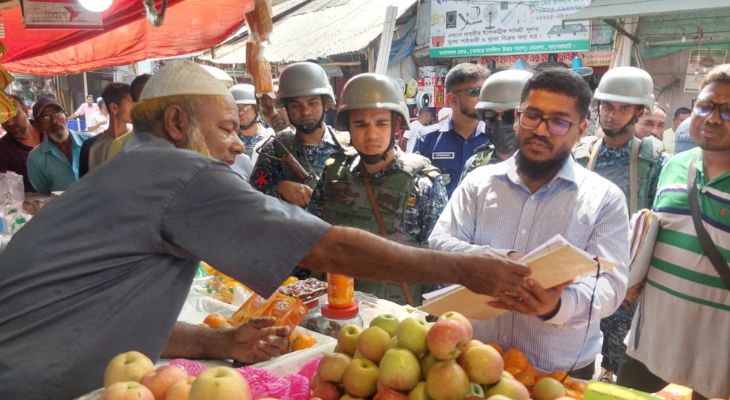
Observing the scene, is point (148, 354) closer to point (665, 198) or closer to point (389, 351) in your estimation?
point (389, 351)

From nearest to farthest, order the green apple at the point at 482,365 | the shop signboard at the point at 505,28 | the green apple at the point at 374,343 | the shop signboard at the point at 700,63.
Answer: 1. the green apple at the point at 482,365
2. the green apple at the point at 374,343
3. the shop signboard at the point at 700,63
4. the shop signboard at the point at 505,28

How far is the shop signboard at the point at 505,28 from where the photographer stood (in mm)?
9602

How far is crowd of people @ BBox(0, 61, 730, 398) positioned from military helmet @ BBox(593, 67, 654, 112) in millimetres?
13

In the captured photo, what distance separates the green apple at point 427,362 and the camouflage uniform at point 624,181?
2.54m

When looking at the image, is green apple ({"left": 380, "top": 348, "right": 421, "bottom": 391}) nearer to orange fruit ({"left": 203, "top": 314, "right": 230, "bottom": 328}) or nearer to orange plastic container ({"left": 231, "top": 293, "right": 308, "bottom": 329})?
orange plastic container ({"left": 231, "top": 293, "right": 308, "bottom": 329})

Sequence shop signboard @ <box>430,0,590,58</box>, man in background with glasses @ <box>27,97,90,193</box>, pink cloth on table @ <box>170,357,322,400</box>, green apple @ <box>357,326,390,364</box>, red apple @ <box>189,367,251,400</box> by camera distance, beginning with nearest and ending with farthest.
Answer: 1. red apple @ <box>189,367,251,400</box>
2. green apple @ <box>357,326,390,364</box>
3. pink cloth on table @ <box>170,357,322,400</box>
4. man in background with glasses @ <box>27,97,90,193</box>
5. shop signboard @ <box>430,0,590,58</box>

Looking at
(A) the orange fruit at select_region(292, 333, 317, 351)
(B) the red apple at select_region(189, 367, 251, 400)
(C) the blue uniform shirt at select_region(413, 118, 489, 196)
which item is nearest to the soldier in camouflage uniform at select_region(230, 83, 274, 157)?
(C) the blue uniform shirt at select_region(413, 118, 489, 196)

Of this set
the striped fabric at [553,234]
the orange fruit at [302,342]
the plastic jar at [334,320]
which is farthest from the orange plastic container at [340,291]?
the striped fabric at [553,234]

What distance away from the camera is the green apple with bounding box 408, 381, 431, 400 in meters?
1.42

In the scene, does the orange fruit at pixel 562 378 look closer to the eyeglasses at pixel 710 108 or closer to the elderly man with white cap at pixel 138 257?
the elderly man with white cap at pixel 138 257

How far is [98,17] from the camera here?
199 inches

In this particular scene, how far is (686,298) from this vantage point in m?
2.64

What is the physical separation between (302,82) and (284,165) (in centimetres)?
59

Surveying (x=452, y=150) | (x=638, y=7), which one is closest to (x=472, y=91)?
(x=452, y=150)
